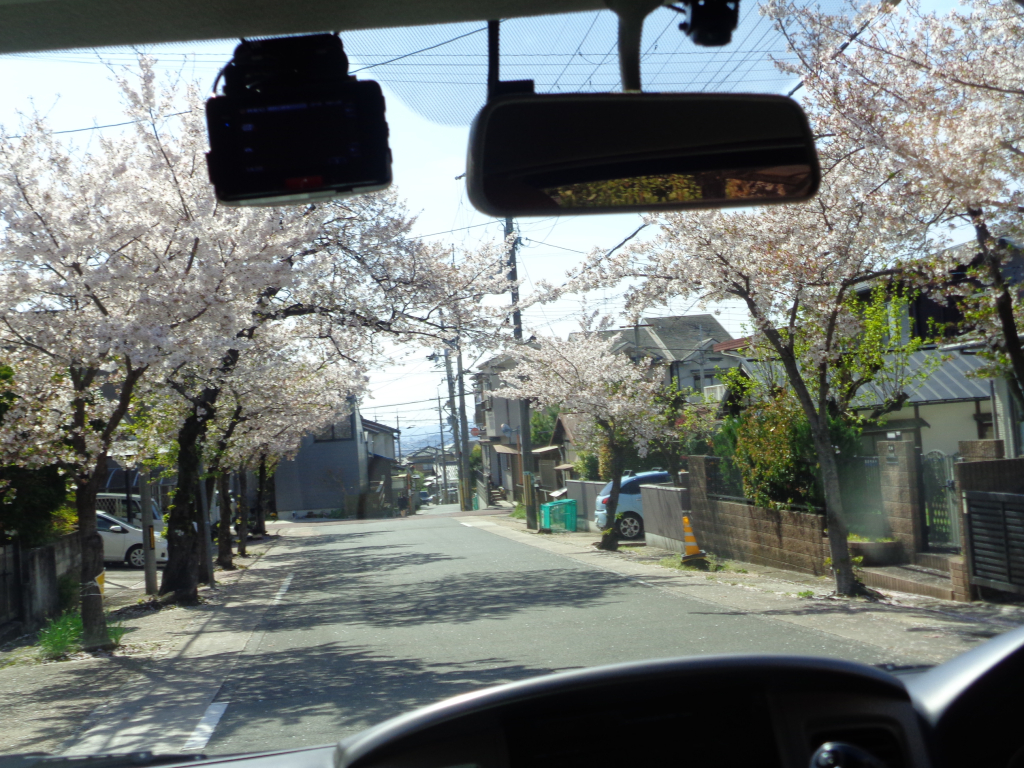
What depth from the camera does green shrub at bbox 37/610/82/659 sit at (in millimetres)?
10195

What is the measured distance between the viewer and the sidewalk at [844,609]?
8102 mm

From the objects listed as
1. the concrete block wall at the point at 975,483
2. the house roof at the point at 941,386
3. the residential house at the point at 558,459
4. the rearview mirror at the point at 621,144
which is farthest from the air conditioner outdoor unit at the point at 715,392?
the rearview mirror at the point at 621,144

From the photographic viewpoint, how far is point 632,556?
61.8 ft

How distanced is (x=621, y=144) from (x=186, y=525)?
13922 mm

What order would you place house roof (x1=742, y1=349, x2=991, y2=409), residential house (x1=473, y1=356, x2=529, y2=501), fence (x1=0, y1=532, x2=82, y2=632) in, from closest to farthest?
fence (x1=0, y1=532, x2=82, y2=632) → house roof (x1=742, y1=349, x2=991, y2=409) → residential house (x1=473, y1=356, x2=529, y2=501)

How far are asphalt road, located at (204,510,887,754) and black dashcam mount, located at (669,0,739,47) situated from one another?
15.7ft

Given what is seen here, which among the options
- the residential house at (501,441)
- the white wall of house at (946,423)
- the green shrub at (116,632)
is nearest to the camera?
the green shrub at (116,632)

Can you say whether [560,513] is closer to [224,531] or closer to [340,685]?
[224,531]

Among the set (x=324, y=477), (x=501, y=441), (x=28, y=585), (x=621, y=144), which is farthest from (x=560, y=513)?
(x=501, y=441)

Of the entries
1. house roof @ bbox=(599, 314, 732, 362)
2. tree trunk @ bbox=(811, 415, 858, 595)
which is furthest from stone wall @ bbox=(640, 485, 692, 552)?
house roof @ bbox=(599, 314, 732, 362)

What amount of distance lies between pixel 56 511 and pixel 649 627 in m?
8.76

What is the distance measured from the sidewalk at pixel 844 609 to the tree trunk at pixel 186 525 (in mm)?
7019

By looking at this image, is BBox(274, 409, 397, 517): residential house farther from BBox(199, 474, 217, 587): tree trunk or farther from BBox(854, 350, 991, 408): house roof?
BBox(854, 350, 991, 408): house roof

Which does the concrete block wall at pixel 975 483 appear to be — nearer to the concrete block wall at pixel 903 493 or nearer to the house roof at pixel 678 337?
the concrete block wall at pixel 903 493
